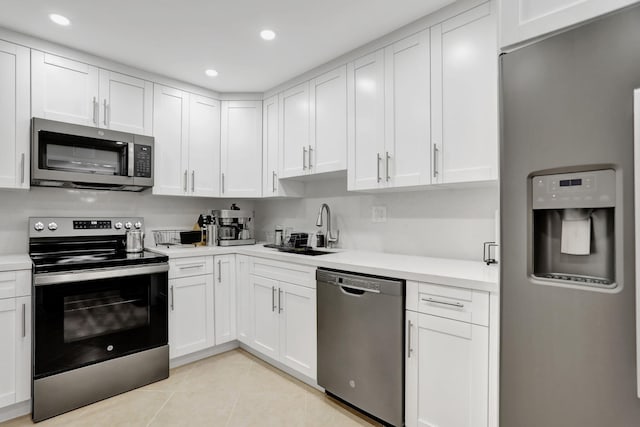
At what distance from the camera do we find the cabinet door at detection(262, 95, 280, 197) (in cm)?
317

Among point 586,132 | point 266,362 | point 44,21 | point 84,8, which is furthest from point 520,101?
point 44,21


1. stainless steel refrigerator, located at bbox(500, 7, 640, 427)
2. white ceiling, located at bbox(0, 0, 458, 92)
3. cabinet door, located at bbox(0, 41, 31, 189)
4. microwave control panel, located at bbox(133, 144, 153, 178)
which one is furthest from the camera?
microwave control panel, located at bbox(133, 144, 153, 178)

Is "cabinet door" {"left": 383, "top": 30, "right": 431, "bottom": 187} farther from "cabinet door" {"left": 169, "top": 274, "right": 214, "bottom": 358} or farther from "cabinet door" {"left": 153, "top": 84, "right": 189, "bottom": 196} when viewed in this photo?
"cabinet door" {"left": 153, "top": 84, "right": 189, "bottom": 196}

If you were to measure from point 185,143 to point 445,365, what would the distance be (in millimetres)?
2748

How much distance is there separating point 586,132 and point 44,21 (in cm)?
295

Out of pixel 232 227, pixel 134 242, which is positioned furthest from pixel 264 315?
pixel 134 242

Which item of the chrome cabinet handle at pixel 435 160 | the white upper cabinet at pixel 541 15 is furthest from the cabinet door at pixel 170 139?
the white upper cabinet at pixel 541 15

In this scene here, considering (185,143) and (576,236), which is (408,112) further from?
(185,143)

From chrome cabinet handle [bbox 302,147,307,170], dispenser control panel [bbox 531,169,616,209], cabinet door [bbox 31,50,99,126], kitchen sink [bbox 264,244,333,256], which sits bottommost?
kitchen sink [bbox 264,244,333,256]

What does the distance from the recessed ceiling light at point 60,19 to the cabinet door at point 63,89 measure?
362 millimetres

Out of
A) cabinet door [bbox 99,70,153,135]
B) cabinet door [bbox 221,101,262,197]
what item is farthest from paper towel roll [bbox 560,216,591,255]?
cabinet door [bbox 99,70,153,135]

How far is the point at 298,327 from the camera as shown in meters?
2.39

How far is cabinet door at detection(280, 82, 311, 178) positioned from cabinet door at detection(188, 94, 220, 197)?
697mm

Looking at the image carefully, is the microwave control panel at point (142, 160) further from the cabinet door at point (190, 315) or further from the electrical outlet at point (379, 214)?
the electrical outlet at point (379, 214)
